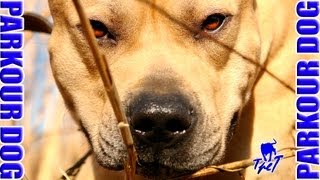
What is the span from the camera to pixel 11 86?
3973mm

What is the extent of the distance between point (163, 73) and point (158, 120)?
29 centimetres

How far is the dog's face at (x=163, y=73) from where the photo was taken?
132 inches

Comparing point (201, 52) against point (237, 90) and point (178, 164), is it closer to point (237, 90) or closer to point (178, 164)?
point (237, 90)

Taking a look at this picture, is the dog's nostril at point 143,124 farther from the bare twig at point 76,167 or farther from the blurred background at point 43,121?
the blurred background at point 43,121

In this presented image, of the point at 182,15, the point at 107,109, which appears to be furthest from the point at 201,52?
the point at 107,109

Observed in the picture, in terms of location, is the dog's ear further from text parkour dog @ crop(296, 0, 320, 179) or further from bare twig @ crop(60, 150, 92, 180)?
text parkour dog @ crop(296, 0, 320, 179)

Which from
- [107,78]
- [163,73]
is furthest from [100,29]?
[107,78]

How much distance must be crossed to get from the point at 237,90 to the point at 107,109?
0.59 metres

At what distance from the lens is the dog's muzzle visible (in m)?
3.30

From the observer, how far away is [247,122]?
13.7ft

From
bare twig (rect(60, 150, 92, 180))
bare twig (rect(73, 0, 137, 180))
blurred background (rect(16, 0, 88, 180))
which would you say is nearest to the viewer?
bare twig (rect(73, 0, 137, 180))

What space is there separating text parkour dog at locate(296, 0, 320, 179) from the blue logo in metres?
0.12

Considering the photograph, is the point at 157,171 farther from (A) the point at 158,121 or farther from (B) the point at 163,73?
(B) the point at 163,73

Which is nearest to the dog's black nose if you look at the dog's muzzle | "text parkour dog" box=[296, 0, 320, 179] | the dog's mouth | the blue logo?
the dog's muzzle
